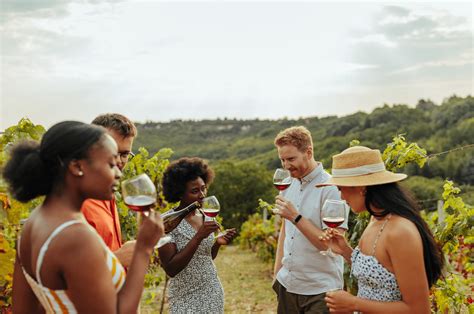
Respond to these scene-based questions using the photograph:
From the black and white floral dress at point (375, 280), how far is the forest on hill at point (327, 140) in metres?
2.91

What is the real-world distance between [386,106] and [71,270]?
45.1 meters

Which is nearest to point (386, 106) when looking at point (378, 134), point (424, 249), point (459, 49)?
point (378, 134)

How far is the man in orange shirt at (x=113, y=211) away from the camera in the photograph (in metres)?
2.88

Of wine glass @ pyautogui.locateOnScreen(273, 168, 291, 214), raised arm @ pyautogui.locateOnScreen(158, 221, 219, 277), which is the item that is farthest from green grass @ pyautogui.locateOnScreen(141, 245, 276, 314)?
raised arm @ pyautogui.locateOnScreen(158, 221, 219, 277)

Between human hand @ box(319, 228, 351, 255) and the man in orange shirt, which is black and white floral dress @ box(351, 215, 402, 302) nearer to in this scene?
human hand @ box(319, 228, 351, 255)

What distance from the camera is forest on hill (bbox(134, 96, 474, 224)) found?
28062 millimetres

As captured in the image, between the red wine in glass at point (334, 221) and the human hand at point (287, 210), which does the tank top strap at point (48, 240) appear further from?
the human hand at point (287, 210)

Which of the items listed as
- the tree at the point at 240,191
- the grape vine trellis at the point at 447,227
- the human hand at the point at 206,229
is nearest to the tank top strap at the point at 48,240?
the human hand at the point at 206,229

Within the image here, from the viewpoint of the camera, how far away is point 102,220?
2990 millimetres

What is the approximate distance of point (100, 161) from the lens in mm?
2104

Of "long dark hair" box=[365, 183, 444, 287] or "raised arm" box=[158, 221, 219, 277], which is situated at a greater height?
"long dark hair" box=[365, 183, 444, 287]

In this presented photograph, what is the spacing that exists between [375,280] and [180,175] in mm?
1629

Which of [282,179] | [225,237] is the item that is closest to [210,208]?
[225,237]

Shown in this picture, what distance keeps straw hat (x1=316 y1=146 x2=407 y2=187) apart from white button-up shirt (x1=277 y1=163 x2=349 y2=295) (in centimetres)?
94
